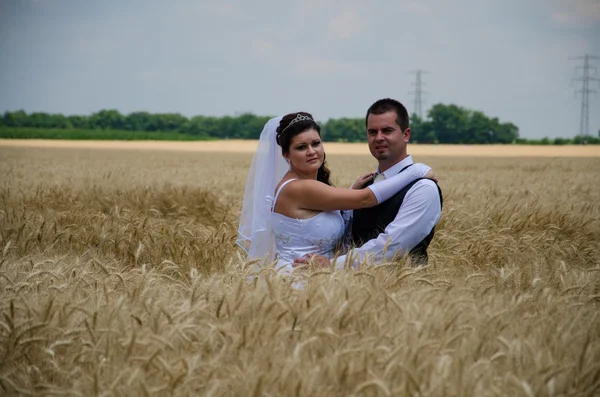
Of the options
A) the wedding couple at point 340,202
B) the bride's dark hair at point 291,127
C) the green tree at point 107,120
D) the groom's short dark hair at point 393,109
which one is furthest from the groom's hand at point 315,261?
the green tree at point 107,120

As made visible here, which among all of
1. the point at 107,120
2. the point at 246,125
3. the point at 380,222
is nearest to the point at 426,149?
the point at 246,125

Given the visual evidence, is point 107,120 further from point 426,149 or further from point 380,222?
point 380,222

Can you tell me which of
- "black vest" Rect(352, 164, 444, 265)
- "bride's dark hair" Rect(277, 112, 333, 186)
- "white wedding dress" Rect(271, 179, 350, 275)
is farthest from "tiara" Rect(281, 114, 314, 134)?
"black vest" Rect(352, 164, 444, 265)

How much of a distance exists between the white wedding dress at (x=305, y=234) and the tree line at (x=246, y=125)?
57626 millimetres

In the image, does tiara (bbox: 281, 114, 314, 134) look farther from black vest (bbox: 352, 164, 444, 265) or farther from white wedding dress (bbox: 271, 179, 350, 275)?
black vest (bbox: 352, 164, 444, 265)

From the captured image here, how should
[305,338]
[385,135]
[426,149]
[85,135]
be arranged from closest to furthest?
[305,338]
[385,135]
[426,149]
[85,135]

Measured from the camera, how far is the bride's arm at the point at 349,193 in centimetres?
391

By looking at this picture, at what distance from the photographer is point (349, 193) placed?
3.92 meters

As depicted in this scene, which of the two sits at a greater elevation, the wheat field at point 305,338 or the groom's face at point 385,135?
the groom's face at point 385,135

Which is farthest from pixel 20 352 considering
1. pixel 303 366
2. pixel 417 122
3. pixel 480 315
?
pixel 417 122

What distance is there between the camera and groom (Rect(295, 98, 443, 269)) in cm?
392

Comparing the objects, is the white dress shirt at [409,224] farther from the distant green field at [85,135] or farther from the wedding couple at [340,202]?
the distant green field at [85,135]

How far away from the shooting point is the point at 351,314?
2.65 metres

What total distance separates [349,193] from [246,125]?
208 ft
